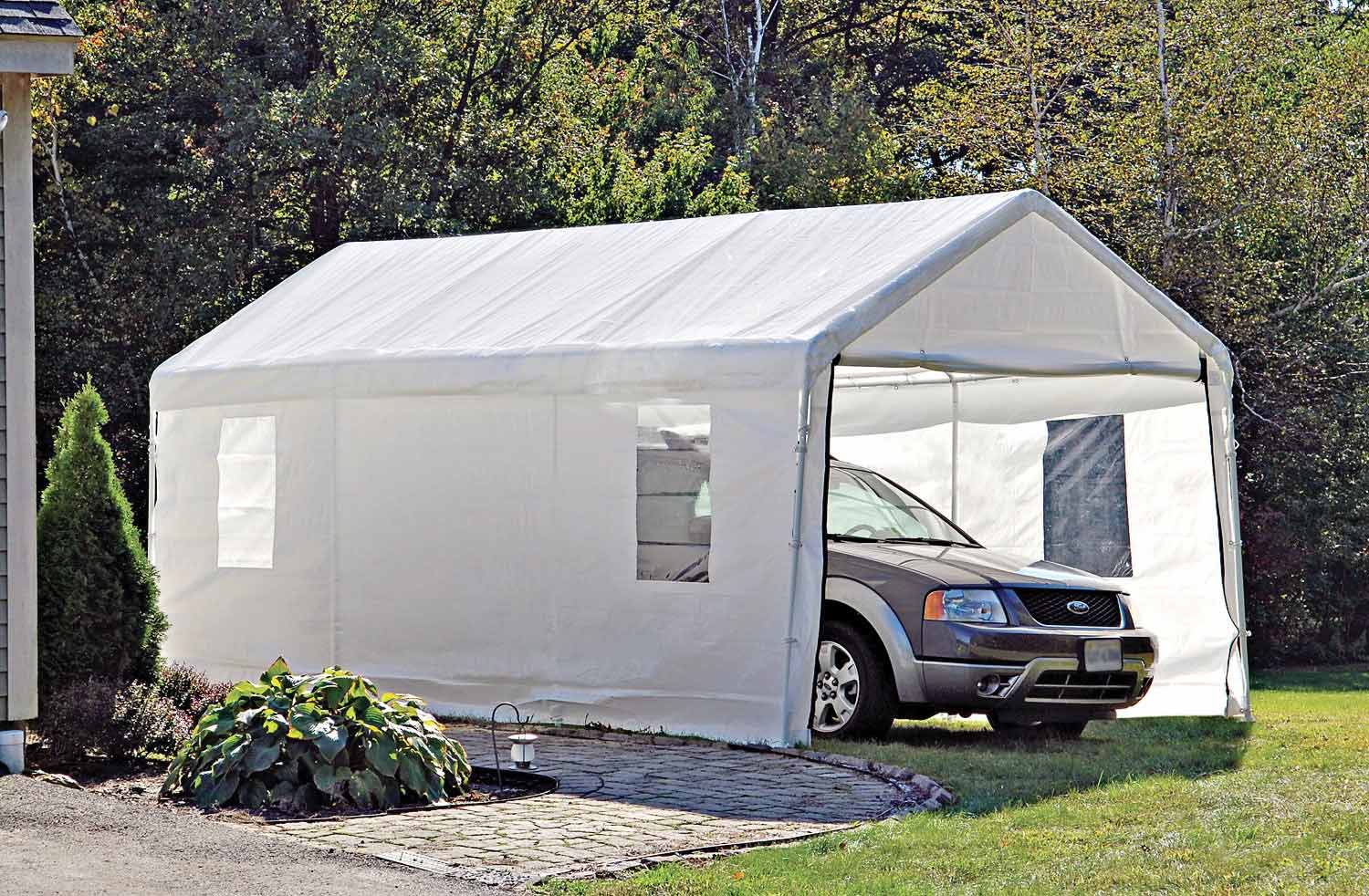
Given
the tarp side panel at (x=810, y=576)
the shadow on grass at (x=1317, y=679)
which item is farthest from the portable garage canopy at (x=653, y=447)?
the shadow on grass at (x=1317, y=679)

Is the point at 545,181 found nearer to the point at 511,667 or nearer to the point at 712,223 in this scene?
the point at 712,223

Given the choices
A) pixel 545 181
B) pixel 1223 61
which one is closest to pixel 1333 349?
pixel 1223 61

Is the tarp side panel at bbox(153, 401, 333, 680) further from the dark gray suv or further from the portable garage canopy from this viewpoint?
the dark gray suv

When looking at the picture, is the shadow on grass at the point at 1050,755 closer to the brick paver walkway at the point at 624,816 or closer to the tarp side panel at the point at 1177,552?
the brick paver walkway at the point at 624,816

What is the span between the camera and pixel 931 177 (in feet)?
83.9

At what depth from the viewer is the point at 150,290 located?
2130cm

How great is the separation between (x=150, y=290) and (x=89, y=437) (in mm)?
10064

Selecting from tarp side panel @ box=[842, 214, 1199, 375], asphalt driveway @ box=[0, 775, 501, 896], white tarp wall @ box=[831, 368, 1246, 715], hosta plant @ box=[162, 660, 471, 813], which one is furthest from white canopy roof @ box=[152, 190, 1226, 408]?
asphalt driveway @ box=[0, 775, 501, 896]

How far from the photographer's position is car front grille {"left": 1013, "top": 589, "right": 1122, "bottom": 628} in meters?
11.6

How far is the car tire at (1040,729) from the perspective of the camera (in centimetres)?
1234

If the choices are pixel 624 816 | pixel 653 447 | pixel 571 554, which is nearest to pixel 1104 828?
pixel 624 816

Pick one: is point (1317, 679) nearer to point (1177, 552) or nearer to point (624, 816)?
point (1177, 552)

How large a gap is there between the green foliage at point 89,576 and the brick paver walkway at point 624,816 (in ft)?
7.16

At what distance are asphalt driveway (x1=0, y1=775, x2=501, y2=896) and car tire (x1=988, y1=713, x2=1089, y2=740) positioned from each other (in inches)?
209
